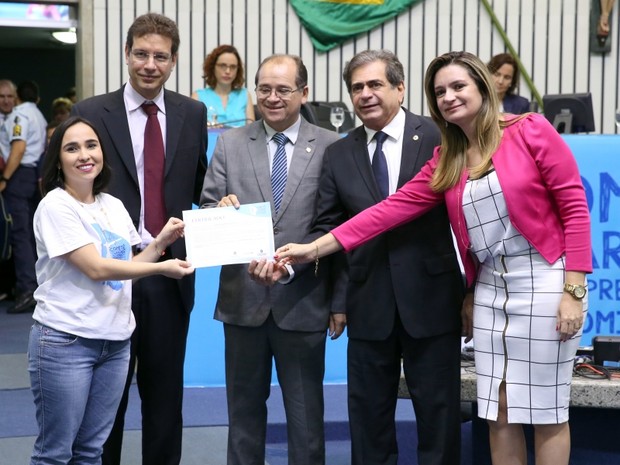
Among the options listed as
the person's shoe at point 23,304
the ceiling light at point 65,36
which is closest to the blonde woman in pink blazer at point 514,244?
the person's shoe at point 23,304

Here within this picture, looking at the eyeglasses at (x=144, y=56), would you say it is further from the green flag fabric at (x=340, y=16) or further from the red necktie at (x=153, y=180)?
the green flag fabric at (x=340, y=16)

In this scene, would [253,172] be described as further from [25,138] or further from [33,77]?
[33,77]

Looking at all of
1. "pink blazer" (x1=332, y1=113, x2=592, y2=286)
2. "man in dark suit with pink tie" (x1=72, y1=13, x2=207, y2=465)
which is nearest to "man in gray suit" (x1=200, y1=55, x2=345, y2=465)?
"man in dark suit with pink tie" (x1=72, y1=13, x2=207, y2=465)

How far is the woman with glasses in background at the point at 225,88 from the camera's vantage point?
689 centimetres

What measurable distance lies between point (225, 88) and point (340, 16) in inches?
75.6

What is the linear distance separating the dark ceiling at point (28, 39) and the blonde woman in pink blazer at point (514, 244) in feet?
31.1

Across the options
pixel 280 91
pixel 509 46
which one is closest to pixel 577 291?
pixel 280 91

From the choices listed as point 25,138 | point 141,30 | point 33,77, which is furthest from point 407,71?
point 33,77

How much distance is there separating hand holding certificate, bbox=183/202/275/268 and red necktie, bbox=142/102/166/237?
0.28 metres

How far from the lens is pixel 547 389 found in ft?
Answer: 9.98

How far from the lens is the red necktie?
3418 millimetres

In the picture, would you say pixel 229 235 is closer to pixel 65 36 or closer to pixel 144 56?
pixel 144 56

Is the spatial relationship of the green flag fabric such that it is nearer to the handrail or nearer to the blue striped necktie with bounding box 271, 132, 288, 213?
the handrail

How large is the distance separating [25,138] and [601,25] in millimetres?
4857
